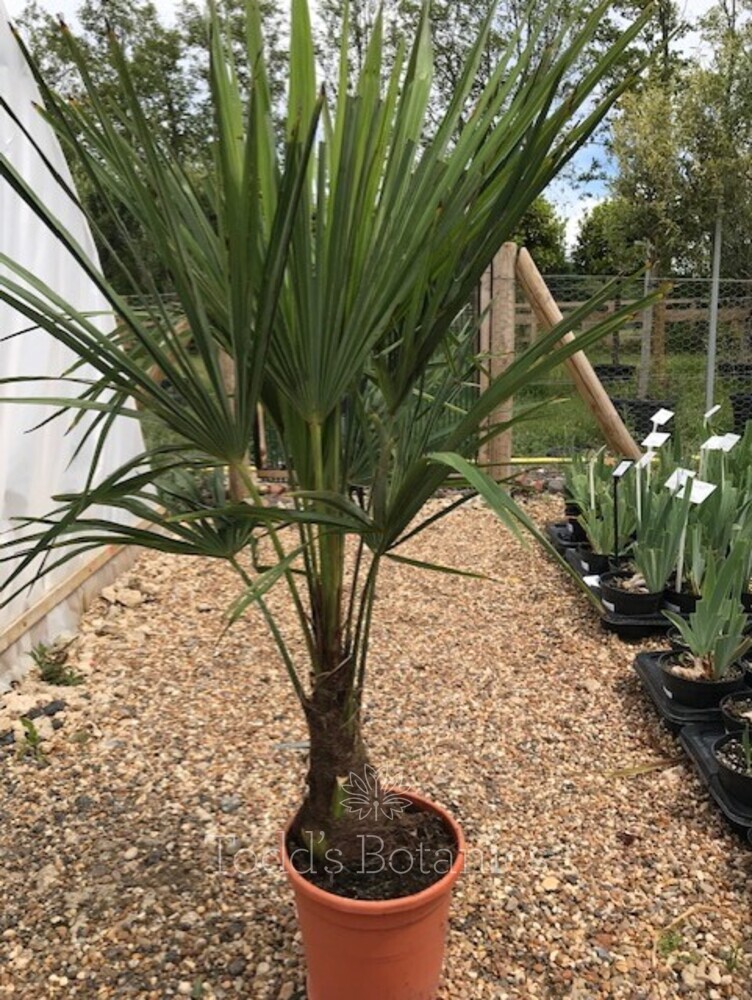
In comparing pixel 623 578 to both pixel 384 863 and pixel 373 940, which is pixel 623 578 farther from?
pixel 373 940

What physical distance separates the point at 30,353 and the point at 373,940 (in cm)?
249

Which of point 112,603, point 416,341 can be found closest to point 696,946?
point 416,341

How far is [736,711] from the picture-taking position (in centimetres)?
220

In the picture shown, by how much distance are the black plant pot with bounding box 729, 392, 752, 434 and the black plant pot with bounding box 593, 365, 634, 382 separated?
3.76 feet

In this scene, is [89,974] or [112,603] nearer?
[89,974]

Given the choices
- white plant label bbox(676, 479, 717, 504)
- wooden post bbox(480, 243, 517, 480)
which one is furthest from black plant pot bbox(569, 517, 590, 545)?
white plant label bbox(676, 479, 717, 504)

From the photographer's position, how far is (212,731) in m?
2.51

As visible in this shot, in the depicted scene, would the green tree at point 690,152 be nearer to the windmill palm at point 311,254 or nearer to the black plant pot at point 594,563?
the black plant pot at point 594,563

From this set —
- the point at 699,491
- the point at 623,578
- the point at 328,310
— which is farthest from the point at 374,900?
the point at 623,578

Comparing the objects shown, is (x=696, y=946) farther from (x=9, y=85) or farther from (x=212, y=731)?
(x=9, y=85)

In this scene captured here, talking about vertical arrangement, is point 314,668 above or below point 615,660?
Result: above

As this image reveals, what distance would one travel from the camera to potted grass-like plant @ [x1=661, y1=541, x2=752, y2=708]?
217 cm

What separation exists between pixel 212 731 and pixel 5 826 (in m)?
0.64

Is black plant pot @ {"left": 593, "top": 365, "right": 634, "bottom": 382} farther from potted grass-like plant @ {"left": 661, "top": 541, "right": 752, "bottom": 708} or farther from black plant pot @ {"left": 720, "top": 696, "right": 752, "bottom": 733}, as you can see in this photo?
black plant pot @ {"left": 720, "top": 696, "right": 752, "bottom": 733}
